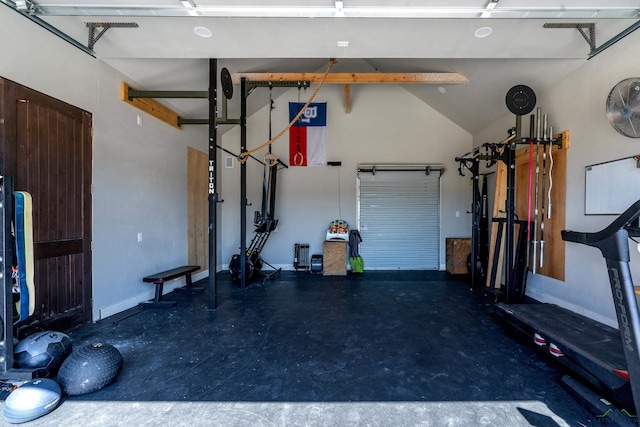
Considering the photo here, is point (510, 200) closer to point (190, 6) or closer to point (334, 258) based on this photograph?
point (334, 258)

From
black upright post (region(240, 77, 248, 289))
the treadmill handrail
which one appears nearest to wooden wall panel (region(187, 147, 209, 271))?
black upright post (region(240, 77, 248, 289))

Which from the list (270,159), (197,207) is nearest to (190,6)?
(270,159)

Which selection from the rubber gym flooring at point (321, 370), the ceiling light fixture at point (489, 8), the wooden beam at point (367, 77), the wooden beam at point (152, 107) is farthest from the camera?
the wooden beam at point (367, 77)

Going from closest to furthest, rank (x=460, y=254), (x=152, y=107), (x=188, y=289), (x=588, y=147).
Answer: (x=588, y=147), (x=152, y=107), (x=188, y=289), (x=460, y=254)

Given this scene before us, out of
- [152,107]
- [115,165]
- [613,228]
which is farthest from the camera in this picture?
[152,107]

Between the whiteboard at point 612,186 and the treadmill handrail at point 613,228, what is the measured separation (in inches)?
74.4

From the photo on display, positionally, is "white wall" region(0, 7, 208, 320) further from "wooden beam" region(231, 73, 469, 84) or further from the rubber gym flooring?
"wooden beam" region(231, 73, 469, 84)

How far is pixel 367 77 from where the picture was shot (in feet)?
16.1

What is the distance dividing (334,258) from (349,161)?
2.33 m

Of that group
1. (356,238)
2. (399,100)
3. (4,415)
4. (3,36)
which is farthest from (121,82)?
(399,100)

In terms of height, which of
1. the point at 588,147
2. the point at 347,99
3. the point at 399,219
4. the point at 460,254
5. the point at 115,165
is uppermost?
the point at 347,99

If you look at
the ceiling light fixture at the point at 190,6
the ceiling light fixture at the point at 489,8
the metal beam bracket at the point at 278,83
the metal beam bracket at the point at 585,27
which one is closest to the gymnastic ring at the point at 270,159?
the metal beam bracket at the point at 278,83

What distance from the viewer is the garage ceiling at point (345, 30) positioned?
243 centimetres

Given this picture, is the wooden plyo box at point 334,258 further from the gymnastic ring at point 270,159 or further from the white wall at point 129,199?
the white wall at point 129,199
